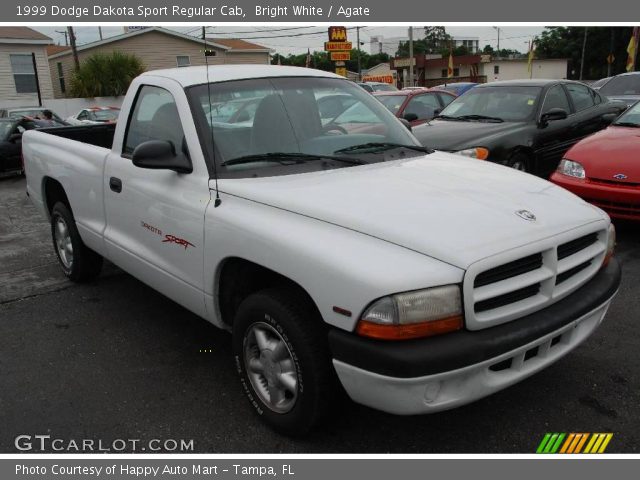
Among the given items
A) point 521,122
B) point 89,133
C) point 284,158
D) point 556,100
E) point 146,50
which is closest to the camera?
point 284,158

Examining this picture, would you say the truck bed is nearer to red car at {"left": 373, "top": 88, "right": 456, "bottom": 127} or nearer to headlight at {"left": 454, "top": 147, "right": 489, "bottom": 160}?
headlight at {"left": 454, "top": 147, "right": 489, "bottom": 160}

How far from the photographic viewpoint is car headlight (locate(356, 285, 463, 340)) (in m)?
2.31

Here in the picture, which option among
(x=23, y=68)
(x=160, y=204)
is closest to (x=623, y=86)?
(x=160, y=204)

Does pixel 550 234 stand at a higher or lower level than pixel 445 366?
higher

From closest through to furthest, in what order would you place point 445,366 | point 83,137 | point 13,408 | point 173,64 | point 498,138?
point 445,366 → point 13,408 → point 83,137 → point 498,138 → point 173,64

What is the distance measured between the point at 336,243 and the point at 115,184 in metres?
2.14

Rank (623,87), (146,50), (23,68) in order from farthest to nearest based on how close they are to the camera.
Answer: (146,50), (23,68), (623,87)

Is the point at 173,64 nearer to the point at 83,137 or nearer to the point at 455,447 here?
the point at 83,137

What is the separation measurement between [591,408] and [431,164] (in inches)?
63.4

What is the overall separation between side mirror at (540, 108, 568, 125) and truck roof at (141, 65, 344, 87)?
434cm

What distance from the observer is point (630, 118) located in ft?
22.1

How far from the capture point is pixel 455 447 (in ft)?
9.30

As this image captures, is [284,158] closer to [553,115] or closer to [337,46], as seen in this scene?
[553,115]

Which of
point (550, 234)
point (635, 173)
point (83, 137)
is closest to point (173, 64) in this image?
point (83, 137)
